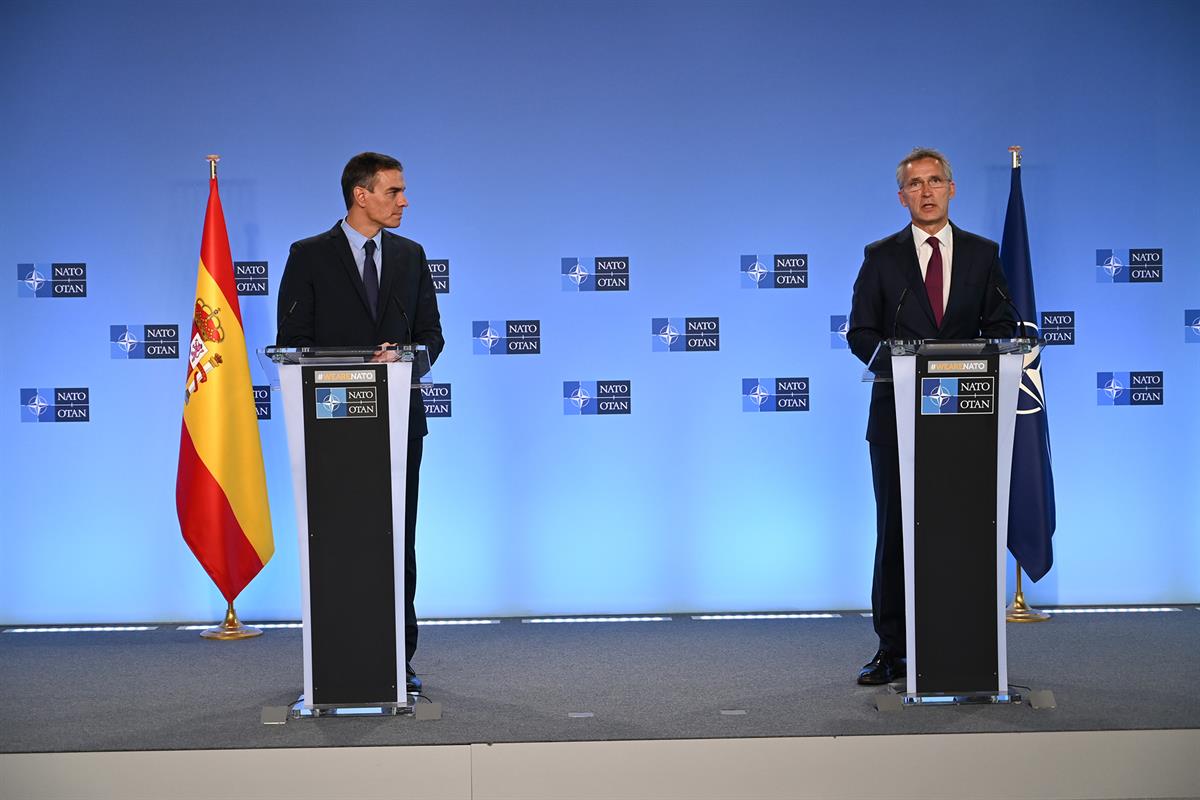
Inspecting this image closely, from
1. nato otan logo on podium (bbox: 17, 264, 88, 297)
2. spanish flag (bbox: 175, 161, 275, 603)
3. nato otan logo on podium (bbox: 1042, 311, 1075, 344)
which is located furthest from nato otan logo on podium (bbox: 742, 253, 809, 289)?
nato otan logo on podium (bbox: 17, 264, 88, 297)

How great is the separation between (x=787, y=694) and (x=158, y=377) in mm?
3473

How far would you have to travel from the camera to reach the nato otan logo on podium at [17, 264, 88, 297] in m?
5.71

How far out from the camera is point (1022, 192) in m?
5.76

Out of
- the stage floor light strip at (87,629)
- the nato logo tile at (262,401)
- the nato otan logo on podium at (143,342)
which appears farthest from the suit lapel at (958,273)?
the stage floor light strip at (87,629)

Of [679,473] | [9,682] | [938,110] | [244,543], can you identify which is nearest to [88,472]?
[244,543]

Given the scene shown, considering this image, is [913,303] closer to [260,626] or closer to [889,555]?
[889,555]

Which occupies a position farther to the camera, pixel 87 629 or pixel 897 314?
pixel 87 629

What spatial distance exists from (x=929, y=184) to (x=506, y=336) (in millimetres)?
2462

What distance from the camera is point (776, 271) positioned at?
19.0ft

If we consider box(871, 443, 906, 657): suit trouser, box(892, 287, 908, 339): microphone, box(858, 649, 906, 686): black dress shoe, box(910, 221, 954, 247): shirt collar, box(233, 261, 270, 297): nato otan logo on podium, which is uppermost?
box(233, 261, 270, 297): nato otan logo on podium

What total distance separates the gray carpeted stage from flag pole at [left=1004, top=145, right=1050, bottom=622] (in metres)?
0.10

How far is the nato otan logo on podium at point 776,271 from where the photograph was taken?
5.80m

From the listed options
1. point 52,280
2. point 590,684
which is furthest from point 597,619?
point 52,280

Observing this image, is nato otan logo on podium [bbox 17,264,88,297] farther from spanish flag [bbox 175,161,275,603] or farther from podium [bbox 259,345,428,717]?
podium [bbox 259,345,428,717]
